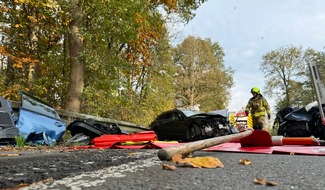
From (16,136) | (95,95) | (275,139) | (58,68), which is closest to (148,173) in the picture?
(275,139)

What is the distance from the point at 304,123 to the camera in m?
9.26

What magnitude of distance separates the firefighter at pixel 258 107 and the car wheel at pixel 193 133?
7.07ft

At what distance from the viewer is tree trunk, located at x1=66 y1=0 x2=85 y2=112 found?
1251 centimetres

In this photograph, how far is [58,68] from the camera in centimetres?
1539

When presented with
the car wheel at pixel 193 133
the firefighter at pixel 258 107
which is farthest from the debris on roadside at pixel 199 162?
the car wheel at pixel 193 133

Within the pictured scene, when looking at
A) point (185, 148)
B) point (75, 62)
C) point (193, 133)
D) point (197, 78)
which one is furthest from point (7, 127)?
point (197, 78)

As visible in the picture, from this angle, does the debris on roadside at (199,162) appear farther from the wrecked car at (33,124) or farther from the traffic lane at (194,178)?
the wrecked car at (33,124)

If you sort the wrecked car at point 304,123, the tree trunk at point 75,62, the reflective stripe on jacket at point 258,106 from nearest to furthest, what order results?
the wrecked car at point 304,123 → the reflective stripe on jacket at point 258,106 → the tree trunk at point 75,62

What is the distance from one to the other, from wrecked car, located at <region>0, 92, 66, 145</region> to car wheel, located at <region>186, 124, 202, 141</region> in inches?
199

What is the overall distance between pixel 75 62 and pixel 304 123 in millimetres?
8572

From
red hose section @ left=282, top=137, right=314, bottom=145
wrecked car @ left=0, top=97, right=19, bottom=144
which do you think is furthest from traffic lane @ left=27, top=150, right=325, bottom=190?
wrecked car @ left=0, top=97, right=19, bottom=144

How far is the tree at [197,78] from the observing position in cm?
4139

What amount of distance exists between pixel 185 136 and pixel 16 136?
704cm

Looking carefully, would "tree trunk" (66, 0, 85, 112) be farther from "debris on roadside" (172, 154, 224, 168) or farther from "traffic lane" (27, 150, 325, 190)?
"traffic lane" (27, 150, 325, 190)
